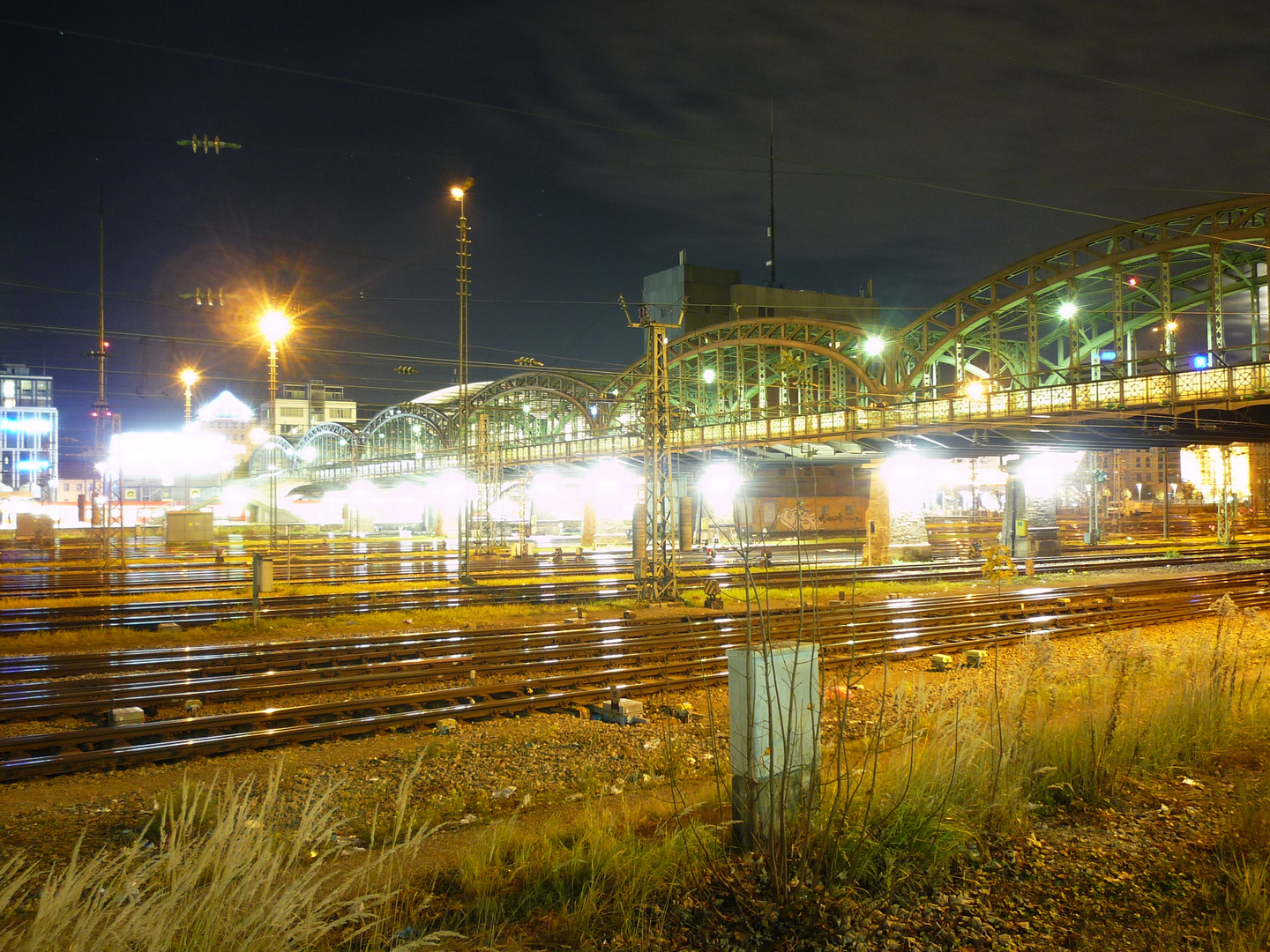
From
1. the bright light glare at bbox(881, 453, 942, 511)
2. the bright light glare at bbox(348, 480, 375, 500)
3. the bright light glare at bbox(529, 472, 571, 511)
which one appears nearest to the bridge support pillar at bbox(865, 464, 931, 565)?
the bright light glare at bbox(881, 453, 942, 511)

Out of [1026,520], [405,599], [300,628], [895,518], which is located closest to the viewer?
[300,628]

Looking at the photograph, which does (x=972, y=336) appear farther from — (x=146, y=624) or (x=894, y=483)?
(x=146, y=624)

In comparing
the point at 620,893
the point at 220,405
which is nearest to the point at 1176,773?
the point at 620,893

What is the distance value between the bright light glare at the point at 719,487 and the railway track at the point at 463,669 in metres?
33.7

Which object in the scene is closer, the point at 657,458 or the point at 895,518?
the point at 657,458

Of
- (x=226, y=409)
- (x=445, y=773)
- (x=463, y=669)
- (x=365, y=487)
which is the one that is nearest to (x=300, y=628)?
(x=463, y=669)

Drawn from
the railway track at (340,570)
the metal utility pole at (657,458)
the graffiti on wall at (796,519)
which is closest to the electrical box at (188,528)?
the railway track at (340,570)

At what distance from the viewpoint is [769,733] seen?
203 inches

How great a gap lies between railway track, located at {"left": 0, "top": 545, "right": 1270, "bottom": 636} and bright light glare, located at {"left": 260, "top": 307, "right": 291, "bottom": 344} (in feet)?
22.3

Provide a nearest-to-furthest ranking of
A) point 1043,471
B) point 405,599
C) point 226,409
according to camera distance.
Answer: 1. point 405,599
2. point 1043,471
3. point 226,409

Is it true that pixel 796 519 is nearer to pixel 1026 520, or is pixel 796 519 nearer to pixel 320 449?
pixel 1026 520

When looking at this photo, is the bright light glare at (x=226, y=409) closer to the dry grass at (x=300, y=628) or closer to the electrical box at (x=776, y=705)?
the dry grass at (x=300, y=628)

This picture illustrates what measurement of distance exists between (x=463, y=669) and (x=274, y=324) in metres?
10.8

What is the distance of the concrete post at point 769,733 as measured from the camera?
5.16 meters
